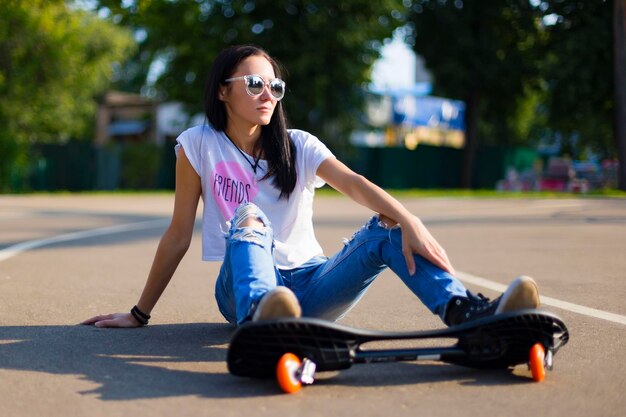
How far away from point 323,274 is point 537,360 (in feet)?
3.44

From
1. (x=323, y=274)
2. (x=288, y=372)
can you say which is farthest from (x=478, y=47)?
(x=288, y=372)

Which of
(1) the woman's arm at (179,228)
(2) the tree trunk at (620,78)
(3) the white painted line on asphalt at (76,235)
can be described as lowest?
(3) the white painted line on asphalt at (76,235)

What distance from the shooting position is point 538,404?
327 cm

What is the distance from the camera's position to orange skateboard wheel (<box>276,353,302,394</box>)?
3352 millimetres

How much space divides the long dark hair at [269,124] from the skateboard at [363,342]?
40.8 inches

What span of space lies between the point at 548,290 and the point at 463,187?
34653mm

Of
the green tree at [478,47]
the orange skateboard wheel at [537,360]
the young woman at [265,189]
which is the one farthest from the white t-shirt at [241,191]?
the green tree at [478,47]

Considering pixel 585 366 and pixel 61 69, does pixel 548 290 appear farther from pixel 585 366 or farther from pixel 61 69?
pixel 61 69

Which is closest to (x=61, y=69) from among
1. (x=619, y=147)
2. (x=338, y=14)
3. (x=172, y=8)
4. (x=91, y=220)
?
→ (x=172, y=8)

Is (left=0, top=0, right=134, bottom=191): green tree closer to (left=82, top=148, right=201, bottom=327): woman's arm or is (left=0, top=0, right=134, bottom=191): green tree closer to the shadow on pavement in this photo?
the shadow on pavement

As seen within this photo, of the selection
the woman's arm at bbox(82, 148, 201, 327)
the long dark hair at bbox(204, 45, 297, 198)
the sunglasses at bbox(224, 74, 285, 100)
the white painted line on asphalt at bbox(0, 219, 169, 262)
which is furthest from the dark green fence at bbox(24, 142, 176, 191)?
the sunglasses at bbox(224, 74, 285, 100)

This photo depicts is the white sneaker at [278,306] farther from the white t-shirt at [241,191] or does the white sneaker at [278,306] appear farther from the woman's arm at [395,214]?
the white t-shirt at [241,191]

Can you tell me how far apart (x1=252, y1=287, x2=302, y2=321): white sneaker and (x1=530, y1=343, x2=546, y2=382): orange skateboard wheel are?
0.89 metres

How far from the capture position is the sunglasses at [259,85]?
4305 millimetres
